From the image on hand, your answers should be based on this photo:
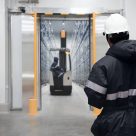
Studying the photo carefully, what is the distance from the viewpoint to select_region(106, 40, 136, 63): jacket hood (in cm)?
231

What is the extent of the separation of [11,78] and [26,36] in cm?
105

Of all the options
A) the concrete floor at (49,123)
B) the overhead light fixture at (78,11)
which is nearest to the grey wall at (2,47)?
the concrete floor at (49,123)

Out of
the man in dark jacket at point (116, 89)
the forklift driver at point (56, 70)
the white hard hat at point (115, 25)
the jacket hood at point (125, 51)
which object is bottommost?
the forklift driver at point (56, 70)

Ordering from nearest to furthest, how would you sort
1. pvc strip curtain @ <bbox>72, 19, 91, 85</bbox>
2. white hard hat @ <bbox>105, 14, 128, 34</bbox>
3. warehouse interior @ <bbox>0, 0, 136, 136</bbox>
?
white hard hat @ <bbox>105, 14, 128, 34</bbox>
warehouse interior @ <bbox>0, 0, 136, 136</bbox>
pvc strip curtain @ <bbox>72, 19, 91, 85</bbox>

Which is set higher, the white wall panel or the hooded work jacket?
the white wall panel

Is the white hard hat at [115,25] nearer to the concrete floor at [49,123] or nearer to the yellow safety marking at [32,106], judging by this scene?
the concrete floor at [49,123]

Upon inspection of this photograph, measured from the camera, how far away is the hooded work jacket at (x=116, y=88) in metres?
2.33

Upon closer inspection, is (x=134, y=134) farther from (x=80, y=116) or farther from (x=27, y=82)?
(x=27, y=82)

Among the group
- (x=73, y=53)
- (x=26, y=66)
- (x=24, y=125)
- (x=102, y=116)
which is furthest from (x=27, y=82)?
(x=73, y=53)

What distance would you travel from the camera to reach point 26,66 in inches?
317

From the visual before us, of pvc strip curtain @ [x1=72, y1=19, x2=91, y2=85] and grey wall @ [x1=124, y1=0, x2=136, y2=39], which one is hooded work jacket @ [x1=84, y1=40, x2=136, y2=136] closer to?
grey wall @ [x1=124, y1=0, x2=136, y2=39]

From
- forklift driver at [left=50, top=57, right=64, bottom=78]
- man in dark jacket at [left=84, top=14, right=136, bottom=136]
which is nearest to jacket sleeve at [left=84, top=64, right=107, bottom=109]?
man in dark jacket at [left=84, top=14, right=136, bottom=136]

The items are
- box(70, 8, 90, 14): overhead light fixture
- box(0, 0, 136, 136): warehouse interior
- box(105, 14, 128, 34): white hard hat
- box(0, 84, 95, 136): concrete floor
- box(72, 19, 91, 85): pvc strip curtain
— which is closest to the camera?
box(105, 14, 128, 34): white hard hat

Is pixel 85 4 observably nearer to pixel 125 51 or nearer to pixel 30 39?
pixel 30 39
